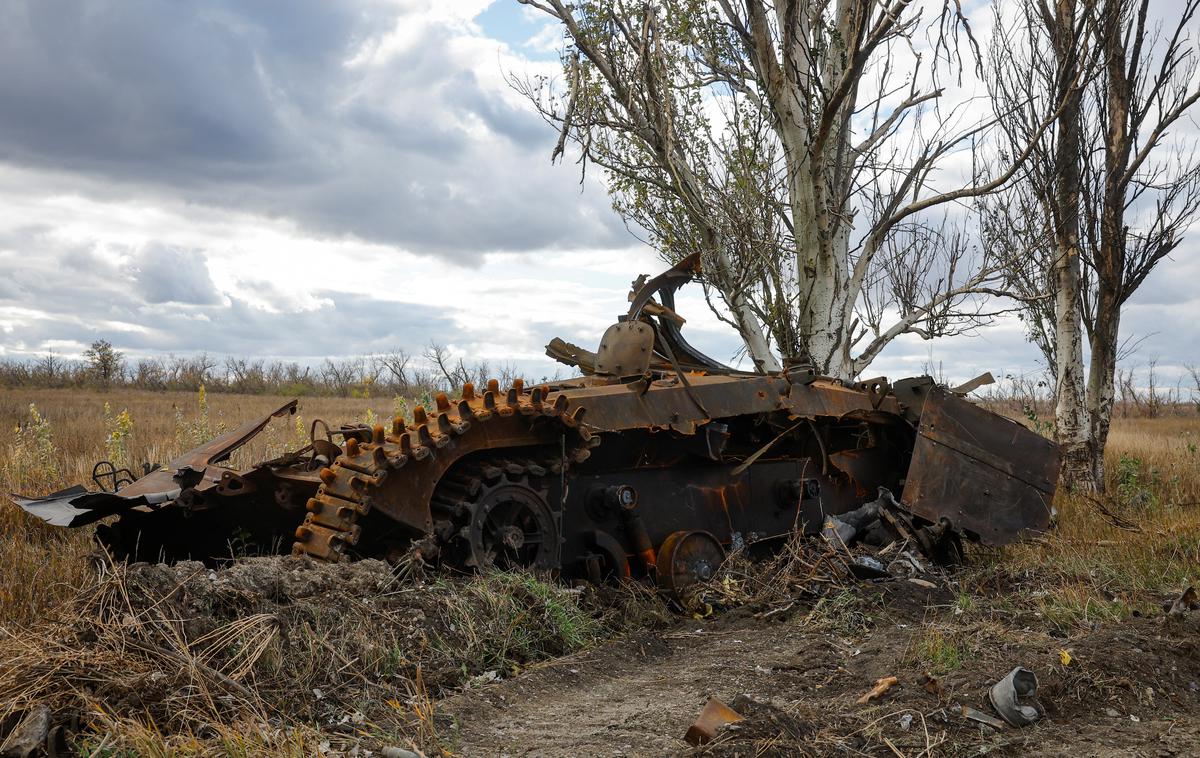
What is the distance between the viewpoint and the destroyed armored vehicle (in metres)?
5.55

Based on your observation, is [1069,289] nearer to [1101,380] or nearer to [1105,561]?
[1101,380]

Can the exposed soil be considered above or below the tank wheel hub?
below

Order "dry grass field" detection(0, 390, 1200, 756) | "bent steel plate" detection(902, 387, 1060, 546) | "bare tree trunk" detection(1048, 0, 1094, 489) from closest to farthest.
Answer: "dry grass field" detection(0, 390, 1200, 756) < "bent steel plate" detection(902, 387, 1060, 546) < "bare tree trunk" detection(1048, 0, 1094, 489)

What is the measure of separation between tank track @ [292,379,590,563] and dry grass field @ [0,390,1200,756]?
1.53ft

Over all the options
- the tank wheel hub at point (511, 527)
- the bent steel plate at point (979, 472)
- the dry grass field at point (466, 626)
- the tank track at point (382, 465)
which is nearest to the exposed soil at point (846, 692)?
the dry grass field at point (466, 626)

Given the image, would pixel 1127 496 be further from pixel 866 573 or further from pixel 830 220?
pixel 866 573

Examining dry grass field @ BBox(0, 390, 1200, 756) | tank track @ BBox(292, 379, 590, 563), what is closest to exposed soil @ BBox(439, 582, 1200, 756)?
dry grass field @ BBox(0, 390, 1200, 756)

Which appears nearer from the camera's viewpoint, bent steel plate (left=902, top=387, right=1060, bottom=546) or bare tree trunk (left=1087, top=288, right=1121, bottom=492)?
bent steel plate (left=902, top=387, right=1060, bottom=546)

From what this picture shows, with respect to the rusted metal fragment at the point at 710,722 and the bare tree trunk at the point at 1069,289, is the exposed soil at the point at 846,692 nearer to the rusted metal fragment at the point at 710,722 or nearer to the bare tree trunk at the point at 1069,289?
the rusted metal fragment at the point at 710,722

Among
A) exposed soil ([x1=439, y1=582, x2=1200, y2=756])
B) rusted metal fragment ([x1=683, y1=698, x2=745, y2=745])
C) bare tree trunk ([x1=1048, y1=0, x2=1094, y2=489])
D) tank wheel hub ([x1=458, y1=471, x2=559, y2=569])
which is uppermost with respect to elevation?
bare tree trunk ([x1=1048, y1=0, x2=1094, y2=489])

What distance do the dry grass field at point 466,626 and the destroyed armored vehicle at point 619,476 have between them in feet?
1.29

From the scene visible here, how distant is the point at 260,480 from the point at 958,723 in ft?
13.1

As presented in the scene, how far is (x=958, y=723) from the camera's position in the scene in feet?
13.1

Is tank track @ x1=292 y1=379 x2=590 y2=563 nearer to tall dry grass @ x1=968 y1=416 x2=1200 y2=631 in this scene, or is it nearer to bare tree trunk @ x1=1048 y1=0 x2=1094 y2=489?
tall dry grass @ x1=968 y1=416 x2=1200 y2=631
